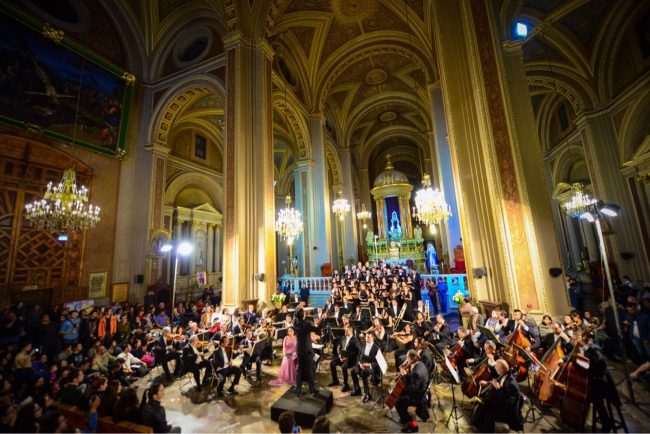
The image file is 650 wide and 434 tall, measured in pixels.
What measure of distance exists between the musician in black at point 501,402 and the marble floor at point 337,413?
30cm

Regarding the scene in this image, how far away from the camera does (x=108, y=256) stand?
9.84 meters

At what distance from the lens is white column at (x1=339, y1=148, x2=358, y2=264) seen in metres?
17.3

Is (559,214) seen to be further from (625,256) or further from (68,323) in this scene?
(68,323)

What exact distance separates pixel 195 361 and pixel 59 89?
988 cm

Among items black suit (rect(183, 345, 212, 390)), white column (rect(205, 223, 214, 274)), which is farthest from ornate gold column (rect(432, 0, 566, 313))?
white column (rect(205, 223, 214, 274))

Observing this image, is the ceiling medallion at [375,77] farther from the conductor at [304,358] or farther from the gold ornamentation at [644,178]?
the conductor at [304,358]

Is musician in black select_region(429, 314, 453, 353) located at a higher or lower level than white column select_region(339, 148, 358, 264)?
lower

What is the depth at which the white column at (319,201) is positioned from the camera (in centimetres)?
1344

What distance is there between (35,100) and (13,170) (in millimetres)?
2237

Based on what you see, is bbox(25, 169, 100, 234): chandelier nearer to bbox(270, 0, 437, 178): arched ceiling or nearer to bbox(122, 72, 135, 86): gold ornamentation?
bbox(122, 72, 135, 86): gold ornamentation

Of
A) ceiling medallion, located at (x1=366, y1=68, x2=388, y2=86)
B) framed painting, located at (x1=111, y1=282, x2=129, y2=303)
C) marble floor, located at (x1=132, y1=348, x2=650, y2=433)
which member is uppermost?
ceiling medallion, located at (x1=366, y1=68, x2=388, y2=86)

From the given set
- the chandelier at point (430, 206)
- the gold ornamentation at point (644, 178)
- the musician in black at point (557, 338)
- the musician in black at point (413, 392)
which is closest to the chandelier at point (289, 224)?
the chandelier at point (430, 206)

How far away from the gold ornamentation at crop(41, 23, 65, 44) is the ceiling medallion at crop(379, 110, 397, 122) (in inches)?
691

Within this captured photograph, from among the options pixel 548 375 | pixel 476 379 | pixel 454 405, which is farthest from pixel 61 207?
pixel 548 375
